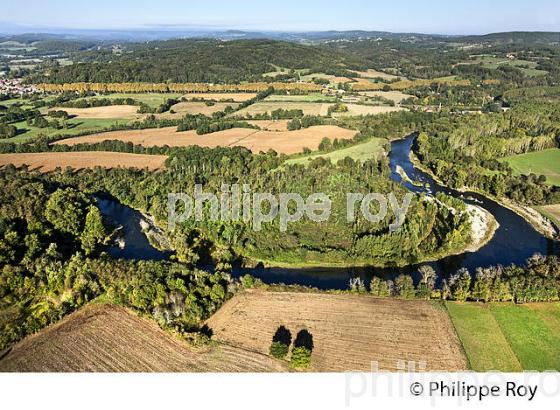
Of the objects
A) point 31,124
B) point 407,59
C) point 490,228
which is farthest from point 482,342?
point 407,59

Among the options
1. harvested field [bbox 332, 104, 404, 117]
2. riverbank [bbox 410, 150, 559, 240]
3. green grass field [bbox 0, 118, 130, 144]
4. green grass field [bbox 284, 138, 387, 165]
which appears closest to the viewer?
riverbank [bbox 410, 150, 559, 240]

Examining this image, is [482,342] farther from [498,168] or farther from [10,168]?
[10,168]

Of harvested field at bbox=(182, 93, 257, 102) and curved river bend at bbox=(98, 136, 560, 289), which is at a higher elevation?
harvested field at bbox=(182, 93, 257, 102)

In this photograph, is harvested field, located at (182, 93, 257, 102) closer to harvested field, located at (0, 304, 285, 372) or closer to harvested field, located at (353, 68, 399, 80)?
harvested field, located at (353, 68, 399, 80)

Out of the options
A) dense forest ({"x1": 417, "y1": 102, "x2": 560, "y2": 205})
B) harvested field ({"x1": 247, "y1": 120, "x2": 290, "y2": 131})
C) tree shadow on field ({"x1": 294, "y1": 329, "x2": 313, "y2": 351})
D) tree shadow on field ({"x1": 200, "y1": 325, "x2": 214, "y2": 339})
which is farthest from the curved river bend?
harvested field ({"x1": 247, "y1": 120, "x2": 290, "y2": 131})

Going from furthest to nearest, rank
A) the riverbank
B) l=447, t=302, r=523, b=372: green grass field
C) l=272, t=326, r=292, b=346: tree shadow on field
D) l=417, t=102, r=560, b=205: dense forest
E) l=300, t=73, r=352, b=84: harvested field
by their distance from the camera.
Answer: l=300, t=73, r=352, b=84: harvested field → l=417, t=102, r=560, b=205: dense forest → the riverbank → l=272, t=326, r=292, b=346: tree shadow on field → l=447, t=302, r=523, b=372: green grass field

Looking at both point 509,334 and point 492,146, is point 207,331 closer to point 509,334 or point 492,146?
point 509,334
